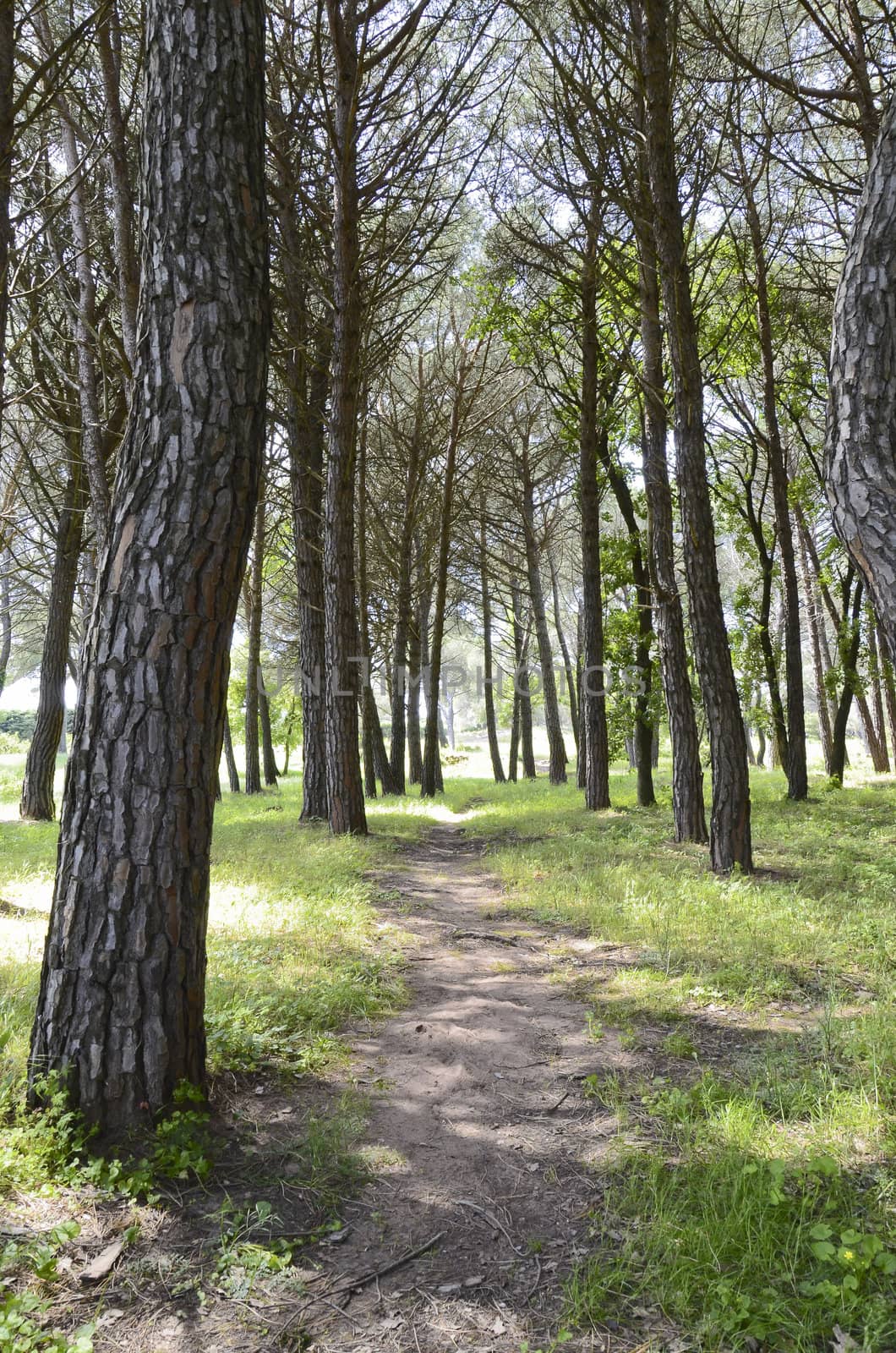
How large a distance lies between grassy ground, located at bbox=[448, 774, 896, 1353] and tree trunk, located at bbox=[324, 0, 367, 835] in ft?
12.1

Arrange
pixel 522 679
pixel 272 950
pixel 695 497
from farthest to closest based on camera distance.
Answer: pixel 522 679
pixel 695 497
pixel 272 950

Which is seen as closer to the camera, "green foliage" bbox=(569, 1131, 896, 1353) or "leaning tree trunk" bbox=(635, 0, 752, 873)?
"green foliage" bbox=(569, 1131, 896, 1353)

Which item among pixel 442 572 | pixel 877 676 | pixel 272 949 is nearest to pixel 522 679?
pixel 442 572

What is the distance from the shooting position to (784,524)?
42.9 feet

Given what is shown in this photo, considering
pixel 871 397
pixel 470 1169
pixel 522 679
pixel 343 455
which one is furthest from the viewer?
pixel 522 679

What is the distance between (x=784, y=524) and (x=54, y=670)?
12.2m

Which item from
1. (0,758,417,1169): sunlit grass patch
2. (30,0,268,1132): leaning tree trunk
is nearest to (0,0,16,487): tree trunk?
(30,0,268,1132): leaning tree trunk

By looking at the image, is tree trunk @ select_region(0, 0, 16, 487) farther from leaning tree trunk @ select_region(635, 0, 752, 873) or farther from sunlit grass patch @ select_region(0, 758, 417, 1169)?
leaning tree trunk @ select_region(635, 0, 752, 873)

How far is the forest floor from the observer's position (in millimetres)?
2178

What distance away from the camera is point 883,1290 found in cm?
212

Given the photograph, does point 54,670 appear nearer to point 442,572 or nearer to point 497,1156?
point 442,572

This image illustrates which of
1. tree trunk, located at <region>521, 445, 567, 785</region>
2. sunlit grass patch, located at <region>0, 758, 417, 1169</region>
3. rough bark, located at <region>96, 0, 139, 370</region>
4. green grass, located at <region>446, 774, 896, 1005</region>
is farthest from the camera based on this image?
tree trunk, located at <region>521, 445, 567, 785</region>

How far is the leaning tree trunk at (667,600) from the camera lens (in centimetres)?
938

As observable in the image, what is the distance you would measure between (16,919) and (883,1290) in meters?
5.79
